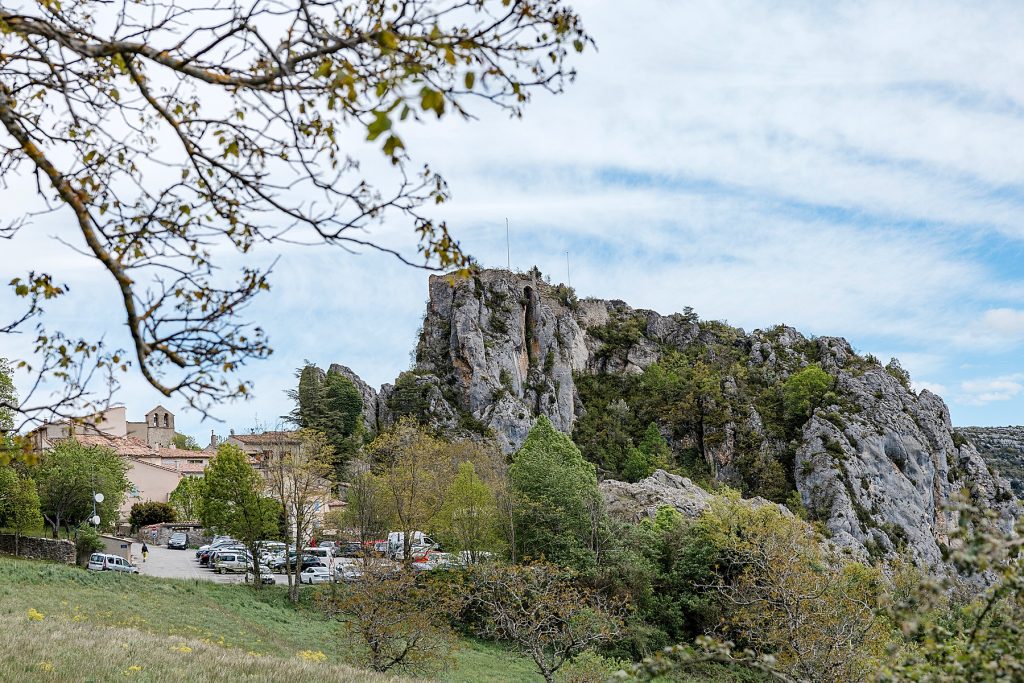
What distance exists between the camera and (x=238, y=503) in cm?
3481

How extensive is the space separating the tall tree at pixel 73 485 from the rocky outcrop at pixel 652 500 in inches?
1146

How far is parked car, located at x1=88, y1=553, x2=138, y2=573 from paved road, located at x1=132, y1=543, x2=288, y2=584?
122cm

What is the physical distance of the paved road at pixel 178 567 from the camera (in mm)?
35888

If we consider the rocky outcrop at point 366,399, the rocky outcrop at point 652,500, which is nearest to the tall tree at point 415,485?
the rocky outcrop at point 652,500

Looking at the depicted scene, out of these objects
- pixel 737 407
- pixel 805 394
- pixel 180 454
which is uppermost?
pixel 805 394

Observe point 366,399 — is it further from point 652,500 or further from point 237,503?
point 237,503

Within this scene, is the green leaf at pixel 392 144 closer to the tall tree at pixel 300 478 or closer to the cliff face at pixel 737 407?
the tall tree at pixel 300 478

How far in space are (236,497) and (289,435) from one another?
368cm

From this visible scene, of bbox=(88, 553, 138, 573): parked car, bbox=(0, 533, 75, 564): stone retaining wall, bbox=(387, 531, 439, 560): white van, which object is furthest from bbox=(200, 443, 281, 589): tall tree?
bbox=(0, 533, 75, 564): stone retaining wall

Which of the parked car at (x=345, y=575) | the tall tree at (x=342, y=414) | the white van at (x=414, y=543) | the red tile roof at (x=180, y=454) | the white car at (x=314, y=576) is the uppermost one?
the tall tree at (x=342, y=414)

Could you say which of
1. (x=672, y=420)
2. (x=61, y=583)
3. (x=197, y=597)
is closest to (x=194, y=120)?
(x=61, y=583)

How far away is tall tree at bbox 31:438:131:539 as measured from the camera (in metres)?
43.0

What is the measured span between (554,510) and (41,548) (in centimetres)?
2451

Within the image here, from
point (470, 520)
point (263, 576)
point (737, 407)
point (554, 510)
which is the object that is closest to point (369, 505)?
point (470, 520)
